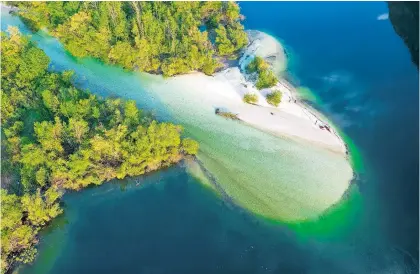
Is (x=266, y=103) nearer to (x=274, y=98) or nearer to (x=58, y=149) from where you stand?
(x=274, y=98)

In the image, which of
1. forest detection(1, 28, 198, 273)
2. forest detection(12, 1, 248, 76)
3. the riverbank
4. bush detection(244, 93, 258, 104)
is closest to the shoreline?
the riverbank

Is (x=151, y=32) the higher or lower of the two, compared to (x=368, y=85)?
lower

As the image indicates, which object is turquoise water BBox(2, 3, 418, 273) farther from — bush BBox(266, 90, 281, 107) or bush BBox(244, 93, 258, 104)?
bush BBox(244, 93, 258, 104)

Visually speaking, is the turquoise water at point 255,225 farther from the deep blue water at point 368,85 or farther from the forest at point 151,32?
the forest at point 151,32

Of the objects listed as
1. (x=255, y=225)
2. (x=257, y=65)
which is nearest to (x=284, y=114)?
(x=257, y=65)

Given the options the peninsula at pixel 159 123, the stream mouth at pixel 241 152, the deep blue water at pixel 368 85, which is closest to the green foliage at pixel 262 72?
the peninsula at pixel 159 123

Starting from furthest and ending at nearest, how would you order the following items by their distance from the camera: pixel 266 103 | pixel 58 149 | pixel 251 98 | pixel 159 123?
pixel 266 103 → pixel 251 98 → pixel 159 123 → pixel 58 149
